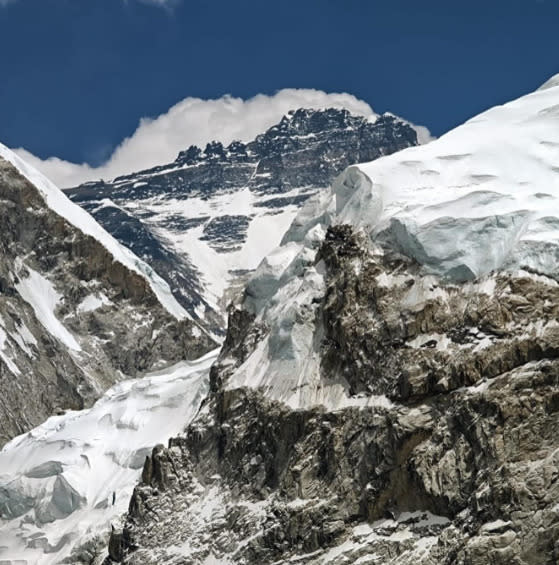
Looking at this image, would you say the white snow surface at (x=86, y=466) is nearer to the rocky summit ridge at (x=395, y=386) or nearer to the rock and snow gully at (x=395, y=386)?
the rock and snow gully at (x=395, y=386)

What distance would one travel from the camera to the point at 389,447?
101 m

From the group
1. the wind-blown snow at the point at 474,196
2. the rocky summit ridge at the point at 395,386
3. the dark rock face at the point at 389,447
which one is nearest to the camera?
the dark rock face at the point at 389,447

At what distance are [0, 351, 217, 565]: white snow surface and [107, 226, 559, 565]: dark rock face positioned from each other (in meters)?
32.1

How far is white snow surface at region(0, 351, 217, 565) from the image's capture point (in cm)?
15212

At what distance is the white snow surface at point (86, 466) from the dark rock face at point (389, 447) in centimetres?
3212

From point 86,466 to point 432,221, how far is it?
60.3 m

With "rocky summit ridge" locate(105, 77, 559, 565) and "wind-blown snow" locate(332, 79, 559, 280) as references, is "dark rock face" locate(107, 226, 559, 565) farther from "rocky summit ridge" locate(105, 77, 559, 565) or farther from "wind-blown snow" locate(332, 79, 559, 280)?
"wind-blown snow" locate(332, 79, 559, 280)

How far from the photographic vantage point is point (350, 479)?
10300cm

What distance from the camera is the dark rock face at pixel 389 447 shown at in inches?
3676

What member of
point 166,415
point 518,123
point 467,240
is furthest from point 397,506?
point 166,415

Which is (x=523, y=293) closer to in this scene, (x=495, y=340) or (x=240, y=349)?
(x=495, y=340)

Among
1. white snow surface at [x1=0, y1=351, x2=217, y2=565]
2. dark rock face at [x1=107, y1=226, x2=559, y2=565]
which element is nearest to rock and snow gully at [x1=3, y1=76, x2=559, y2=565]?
dark rock face at [x1=107, y1=226, x2=559, y2=565]

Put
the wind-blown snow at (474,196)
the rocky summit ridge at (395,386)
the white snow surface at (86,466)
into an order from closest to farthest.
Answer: the rocky summit ridge at (395,386), the wind-blown snow at (474,196), the white snow surface at (86,466)

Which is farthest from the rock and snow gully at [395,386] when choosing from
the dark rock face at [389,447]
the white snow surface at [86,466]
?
the white snow surface at [86,466]
